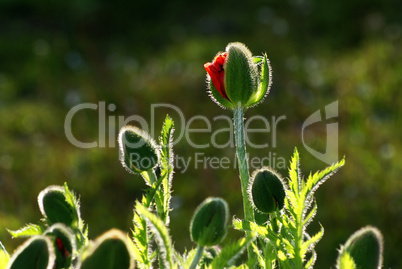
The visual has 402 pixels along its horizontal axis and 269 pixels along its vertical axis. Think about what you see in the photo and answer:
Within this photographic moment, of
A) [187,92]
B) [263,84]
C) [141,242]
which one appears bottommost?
[141,242]

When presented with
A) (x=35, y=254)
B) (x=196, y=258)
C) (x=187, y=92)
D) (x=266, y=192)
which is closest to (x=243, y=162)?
(x=266, y=192)

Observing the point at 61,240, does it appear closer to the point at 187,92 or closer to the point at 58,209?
the point at 58,209

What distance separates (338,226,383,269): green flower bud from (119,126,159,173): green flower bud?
0.77ft

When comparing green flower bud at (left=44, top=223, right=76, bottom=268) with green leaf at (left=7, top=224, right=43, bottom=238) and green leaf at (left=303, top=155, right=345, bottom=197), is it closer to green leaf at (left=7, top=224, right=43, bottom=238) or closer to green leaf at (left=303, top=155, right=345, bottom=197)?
green leaf at (left=7, top=224, right=43, bottom=238)

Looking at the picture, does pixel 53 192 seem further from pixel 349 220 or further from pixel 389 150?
pixel 389 150

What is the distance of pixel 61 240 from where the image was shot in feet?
1.77

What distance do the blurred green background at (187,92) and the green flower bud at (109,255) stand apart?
2480 mm

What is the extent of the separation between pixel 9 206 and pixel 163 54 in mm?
2709

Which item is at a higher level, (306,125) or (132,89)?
(132,89)

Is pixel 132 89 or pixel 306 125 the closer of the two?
pixel 306 125

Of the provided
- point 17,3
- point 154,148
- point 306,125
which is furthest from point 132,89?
point 154,148

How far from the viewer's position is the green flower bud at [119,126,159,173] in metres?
0.66

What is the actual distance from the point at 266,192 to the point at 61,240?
223 millimetres

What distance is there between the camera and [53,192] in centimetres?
66
